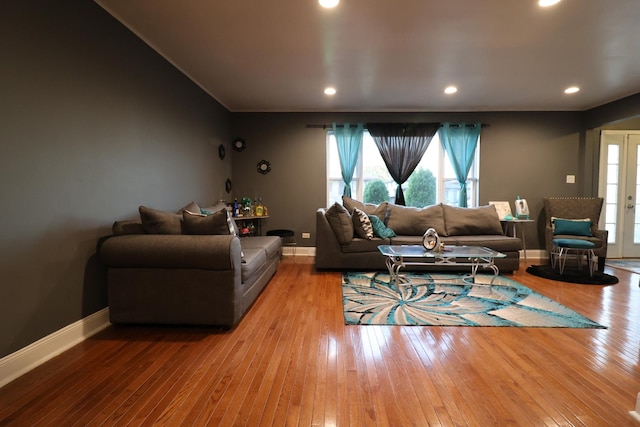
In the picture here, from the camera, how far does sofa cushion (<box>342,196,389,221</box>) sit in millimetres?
4754

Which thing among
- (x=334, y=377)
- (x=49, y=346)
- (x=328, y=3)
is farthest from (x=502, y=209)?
(x=49, y=346)

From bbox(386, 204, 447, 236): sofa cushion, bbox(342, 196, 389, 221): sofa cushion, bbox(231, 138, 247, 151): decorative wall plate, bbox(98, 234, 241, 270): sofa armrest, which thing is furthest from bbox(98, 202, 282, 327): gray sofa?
bbox(231, 138, 247, 151): decorative wall plate

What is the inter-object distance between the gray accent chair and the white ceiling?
1519mm

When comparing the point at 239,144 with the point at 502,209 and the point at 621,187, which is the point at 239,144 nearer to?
the point at 502,209

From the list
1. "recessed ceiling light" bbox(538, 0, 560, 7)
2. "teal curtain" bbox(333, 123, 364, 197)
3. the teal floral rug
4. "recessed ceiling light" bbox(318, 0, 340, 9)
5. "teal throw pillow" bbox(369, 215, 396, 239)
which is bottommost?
the teal floral rug

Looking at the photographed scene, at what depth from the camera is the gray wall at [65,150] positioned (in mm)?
1771

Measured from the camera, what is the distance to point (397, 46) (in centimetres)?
296

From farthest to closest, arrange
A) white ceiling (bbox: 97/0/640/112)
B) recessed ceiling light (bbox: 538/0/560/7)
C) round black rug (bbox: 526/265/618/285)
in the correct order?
round black rug (bbox: 526/265/618/285), white ceiling (bbox: 97/0/640/112), recessed ceiling light (bbox: 538/0/560/7)

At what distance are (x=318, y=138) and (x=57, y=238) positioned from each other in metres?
3.97

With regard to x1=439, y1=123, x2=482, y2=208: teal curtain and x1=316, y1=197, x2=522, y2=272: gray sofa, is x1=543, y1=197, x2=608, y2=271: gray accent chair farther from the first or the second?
x1=439, y1=123, x2=482, y2=208: teal curtain

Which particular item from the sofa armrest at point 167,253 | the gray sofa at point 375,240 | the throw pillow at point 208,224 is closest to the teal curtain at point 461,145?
the gray sofa at point 375,240

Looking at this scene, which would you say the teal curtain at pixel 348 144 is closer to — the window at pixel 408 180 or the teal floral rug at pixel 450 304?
the window at pixel 408 180

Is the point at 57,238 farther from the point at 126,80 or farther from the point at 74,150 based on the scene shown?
the point at 126,80

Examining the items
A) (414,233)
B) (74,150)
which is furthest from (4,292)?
(414,233)
